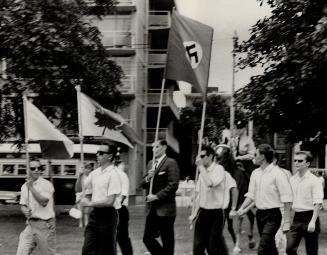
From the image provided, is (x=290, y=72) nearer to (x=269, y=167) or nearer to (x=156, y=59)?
(x=269, y=167)

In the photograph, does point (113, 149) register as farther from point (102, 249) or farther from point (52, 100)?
point (52, 100)

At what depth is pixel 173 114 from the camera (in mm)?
61500

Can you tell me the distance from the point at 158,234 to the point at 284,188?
221 cm

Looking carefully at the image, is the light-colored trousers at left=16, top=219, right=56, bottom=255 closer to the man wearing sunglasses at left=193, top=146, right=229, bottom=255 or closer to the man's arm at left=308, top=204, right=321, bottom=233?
the man wearing sunglasses at left=193, top=146, right=229, bottom=255

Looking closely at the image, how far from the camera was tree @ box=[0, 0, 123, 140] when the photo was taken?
22.2 metres

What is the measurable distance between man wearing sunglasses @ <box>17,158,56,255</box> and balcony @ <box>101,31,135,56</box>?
119 ft

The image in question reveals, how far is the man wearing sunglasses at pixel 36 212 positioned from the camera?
10383 millimetres

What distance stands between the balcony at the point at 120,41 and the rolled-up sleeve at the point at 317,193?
119 feet

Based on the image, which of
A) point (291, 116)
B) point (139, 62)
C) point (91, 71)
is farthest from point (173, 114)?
point (291, 116)

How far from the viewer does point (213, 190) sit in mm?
10734

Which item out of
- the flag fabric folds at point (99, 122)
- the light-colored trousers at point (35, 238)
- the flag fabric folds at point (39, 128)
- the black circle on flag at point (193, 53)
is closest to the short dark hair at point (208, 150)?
the black circle on flag at point (193, 53)

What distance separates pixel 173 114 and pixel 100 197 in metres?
51.7

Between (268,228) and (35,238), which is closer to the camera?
(268,228)

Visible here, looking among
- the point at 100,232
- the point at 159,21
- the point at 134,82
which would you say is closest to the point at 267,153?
the point at 100,232
